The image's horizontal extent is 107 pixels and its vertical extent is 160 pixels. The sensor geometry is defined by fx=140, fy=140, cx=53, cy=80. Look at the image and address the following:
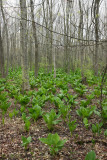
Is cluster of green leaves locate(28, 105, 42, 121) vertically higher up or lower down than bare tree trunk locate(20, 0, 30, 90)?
lower down

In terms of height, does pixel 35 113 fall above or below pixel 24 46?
below

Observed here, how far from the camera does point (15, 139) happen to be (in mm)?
2852

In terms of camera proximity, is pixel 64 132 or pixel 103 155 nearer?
pixel 103 155

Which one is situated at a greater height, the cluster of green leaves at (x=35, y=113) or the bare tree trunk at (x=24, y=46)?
the bare tree trunk at (x=24, y=46)

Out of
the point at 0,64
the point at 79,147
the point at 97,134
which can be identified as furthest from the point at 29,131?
the point at 0,64

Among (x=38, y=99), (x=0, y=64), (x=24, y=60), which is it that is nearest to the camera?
(x=38, y=99)

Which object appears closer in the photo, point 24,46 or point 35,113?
point 35,113

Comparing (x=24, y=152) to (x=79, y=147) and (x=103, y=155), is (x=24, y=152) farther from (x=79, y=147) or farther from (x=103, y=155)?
(x=103, y=155)

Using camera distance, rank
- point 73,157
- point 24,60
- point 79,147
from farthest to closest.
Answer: point 24,60
point 79,147
point 73,157

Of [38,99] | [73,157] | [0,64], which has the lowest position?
[73,157]

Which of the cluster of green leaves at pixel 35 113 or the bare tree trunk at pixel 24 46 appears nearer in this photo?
the cluster of green leaves at pixel 35 113

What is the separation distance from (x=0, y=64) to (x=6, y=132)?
6958 mm

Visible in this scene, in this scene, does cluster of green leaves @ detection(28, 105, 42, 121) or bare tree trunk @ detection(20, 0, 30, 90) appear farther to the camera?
bare tree trunk @ detection(20, 0, 30, 90)

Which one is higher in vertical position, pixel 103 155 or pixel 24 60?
pixel 24 60
